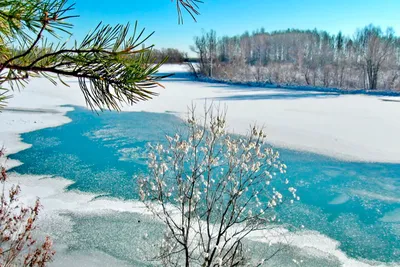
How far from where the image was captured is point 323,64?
3422 cm

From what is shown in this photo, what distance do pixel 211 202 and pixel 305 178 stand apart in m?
3.16

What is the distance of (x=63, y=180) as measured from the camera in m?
7.47

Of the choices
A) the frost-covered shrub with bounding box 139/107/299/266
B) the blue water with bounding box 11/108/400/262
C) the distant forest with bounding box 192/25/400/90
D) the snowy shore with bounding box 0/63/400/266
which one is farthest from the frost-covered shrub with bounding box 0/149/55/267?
the distant forest with bounding box 192/25/400/90

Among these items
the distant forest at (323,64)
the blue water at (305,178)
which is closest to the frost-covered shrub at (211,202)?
the blue water at (305,178)

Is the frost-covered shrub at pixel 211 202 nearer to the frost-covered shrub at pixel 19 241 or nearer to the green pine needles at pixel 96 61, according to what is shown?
the frost-covered shrub at pixel 19 241

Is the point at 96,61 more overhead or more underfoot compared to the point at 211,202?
more overhead

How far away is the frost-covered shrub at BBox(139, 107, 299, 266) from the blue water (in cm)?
73

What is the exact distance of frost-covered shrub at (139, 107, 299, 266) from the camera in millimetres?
4500

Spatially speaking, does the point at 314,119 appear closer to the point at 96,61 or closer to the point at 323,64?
the point at 96,61

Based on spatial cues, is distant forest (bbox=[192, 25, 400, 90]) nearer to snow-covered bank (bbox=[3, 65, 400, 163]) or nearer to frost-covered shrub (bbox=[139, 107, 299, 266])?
snow-covered bank (bbox=[3, 65, 400, 163])

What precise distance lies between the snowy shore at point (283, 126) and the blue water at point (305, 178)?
1.35 ft

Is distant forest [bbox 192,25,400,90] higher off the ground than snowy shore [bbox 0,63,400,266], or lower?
higher

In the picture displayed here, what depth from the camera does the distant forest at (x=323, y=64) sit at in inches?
1123

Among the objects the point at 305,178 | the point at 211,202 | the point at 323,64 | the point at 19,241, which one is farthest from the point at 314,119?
the point at 323,64
